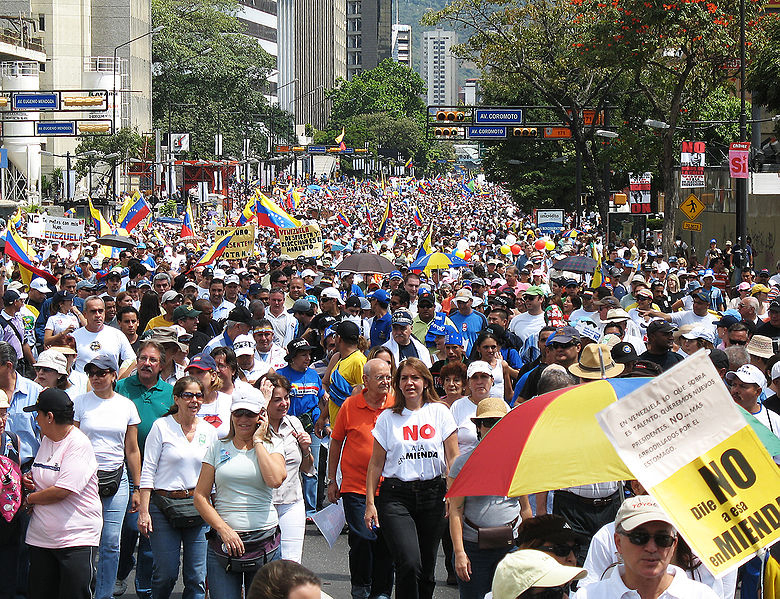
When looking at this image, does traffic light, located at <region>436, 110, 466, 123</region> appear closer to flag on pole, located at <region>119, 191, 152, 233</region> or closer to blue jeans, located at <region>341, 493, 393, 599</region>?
flag on pole, located at <region>119, 191, 152, 233</region>

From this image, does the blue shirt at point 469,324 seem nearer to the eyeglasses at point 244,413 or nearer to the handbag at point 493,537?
the handbag at point 493,537

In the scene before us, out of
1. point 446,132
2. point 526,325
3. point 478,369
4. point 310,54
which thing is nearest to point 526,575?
point 478,369

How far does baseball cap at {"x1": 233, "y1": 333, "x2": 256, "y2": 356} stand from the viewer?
960 cm

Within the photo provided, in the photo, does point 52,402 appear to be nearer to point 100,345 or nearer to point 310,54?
point 100,345

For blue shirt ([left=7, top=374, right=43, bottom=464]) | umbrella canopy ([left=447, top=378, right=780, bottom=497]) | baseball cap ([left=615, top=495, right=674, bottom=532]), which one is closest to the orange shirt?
blue shirt ([left=7, top=374, right=43, bottom=464])

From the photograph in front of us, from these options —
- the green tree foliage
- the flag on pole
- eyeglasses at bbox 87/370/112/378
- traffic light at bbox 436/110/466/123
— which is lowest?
eyeglasses at bbox 87/370/112/378

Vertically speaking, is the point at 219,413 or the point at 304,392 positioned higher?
the point at 219,413

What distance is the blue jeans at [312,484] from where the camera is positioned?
9.86 m

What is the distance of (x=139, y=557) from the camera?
7.90m

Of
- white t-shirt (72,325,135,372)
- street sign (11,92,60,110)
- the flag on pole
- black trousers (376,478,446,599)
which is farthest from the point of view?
street sign (11,92,60,110)

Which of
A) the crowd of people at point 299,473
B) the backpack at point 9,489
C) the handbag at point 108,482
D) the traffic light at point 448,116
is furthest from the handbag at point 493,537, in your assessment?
the traffic light at point 448,116

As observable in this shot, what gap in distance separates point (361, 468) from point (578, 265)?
1295cm

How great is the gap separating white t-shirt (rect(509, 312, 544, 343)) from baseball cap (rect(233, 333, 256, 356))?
3667 mm

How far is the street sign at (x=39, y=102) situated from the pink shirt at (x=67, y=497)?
108 ft
